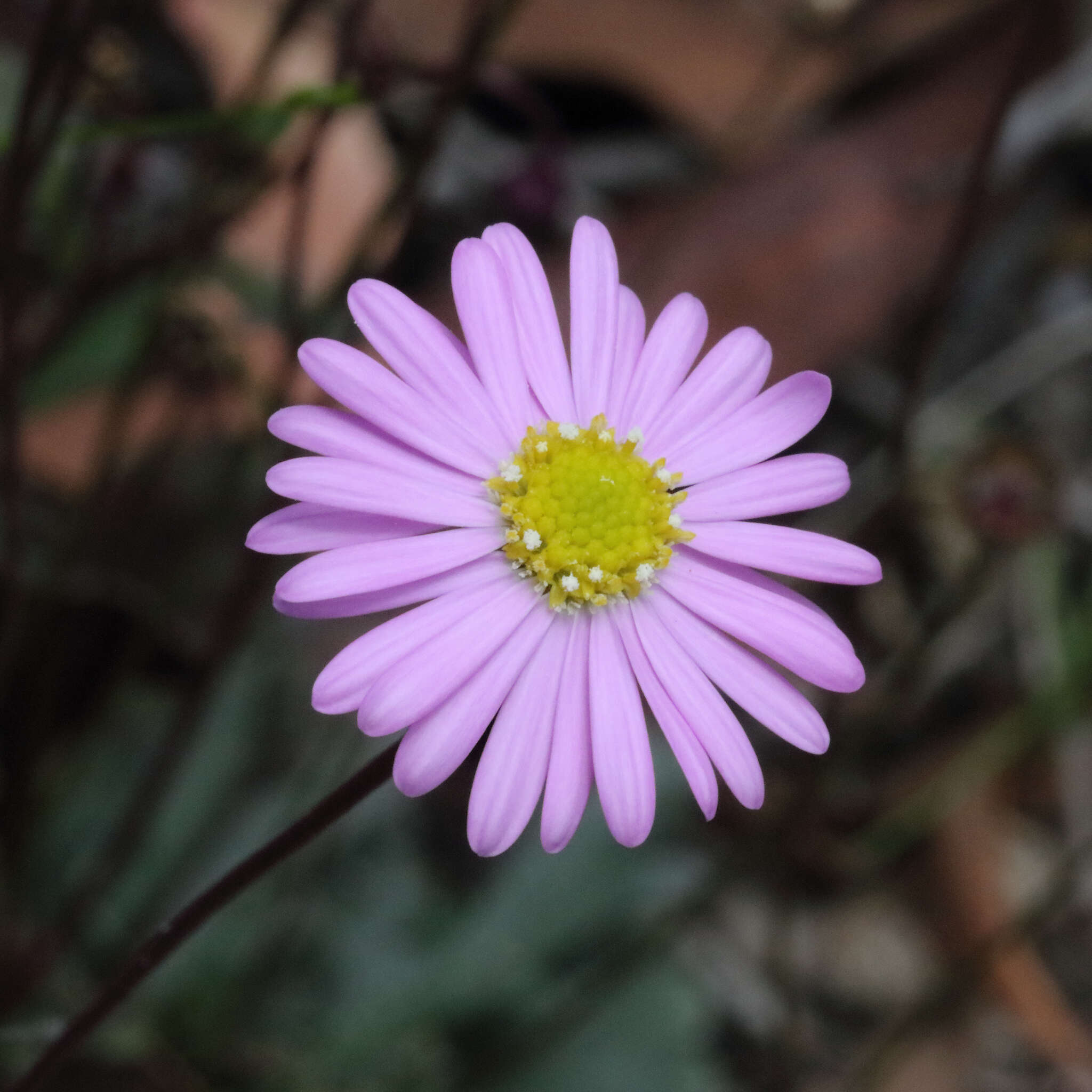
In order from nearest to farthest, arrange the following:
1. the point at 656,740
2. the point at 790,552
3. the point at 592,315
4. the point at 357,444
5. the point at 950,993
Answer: the point at 357,444 → the point at 790,552 → the point at 592,315 → the point at 950,993 → the point at 656,740

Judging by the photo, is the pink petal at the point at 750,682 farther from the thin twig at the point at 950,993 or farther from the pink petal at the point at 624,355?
the thin twig at the point at 950,993

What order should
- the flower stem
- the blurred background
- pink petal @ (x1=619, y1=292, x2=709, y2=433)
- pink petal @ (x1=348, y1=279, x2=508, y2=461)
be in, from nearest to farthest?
the flower stem < pink petal @ (x1=348, y1=279, x2=508, y2=461) < pink petal @ (x1=619, y1=292, x2=709, y2=433) < the blurred background

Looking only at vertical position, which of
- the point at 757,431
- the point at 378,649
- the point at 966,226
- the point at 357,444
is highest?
the point at 966,226

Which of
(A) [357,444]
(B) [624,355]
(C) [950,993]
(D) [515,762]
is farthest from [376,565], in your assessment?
(C) [950,993]

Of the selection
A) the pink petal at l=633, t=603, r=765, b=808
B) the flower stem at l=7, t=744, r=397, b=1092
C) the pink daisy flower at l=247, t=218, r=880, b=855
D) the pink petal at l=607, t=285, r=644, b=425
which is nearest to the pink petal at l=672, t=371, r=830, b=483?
the pink daisy flower at l=247, t=218, r=880, b=855

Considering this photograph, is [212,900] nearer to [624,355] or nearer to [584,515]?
[584,515]

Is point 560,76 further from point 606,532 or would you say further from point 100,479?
point 606,532

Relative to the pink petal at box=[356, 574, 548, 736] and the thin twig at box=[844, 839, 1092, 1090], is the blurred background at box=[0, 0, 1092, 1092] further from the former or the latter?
the pink petal at box=[356, 574, 548, 736]
